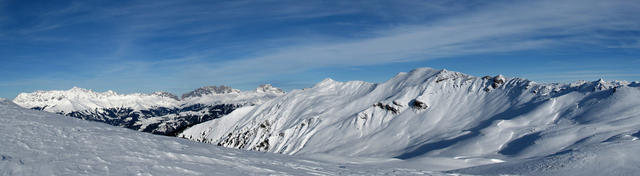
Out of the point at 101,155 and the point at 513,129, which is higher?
the point at 513,129

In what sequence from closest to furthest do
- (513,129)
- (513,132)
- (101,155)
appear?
(101,155), (513,132), (513,129)

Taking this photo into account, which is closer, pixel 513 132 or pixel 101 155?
pixel 101 155

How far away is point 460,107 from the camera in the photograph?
606ft

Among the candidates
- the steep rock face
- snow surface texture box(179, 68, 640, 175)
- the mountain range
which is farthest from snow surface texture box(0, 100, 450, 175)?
the steep rock face

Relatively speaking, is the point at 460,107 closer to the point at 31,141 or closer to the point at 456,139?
the point at 456,139

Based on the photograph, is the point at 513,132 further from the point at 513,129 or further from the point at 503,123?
the point at 503,123

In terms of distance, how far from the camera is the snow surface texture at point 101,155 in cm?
1564

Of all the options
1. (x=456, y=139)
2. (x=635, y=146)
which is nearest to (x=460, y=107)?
(x=456, y=139)

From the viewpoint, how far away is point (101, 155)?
700 inches

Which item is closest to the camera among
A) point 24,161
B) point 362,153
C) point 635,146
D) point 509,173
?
point 24,161

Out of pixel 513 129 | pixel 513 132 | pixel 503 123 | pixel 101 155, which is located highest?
pixel 503 123

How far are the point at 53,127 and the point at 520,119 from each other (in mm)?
140536

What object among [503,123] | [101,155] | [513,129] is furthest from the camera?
[503,123]

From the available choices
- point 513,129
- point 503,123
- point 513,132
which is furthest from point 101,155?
point 503,123
